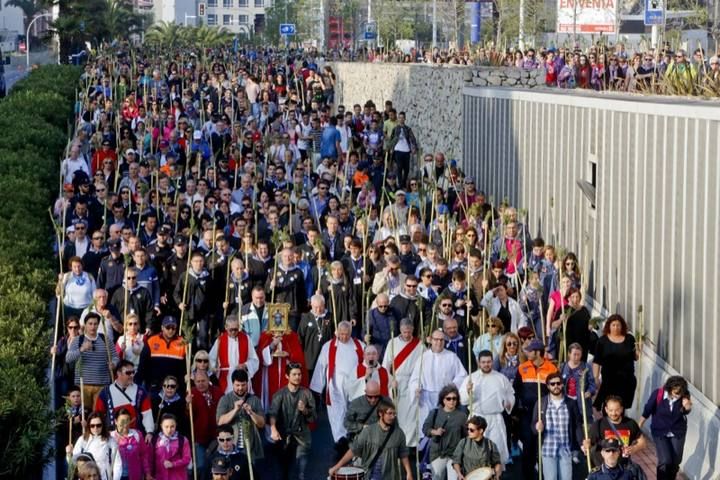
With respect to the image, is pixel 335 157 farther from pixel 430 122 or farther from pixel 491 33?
pixel 491 33

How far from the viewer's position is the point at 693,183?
15.4 meters

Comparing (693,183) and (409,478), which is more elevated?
(693,183)

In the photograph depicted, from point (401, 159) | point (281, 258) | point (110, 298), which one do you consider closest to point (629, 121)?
point (281, 258)

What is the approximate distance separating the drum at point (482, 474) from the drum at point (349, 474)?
0.80 m

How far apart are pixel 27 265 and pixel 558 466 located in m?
6.93

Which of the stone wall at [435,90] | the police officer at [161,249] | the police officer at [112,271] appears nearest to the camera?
the police officer at [112,271]

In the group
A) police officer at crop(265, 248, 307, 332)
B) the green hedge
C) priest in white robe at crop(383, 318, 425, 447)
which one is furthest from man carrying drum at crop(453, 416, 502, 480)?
police officer at crop(265, 248, 307, 332)

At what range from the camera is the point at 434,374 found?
47.7 ft

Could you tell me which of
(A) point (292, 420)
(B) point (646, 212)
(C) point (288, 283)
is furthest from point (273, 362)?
(B) point (646, 212)

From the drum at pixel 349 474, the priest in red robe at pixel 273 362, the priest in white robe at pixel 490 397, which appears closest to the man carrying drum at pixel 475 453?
the drum at pixel 349 474

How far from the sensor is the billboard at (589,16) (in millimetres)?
61375

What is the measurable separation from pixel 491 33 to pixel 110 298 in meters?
59.9

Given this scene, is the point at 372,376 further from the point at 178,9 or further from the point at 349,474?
the point at 178,9

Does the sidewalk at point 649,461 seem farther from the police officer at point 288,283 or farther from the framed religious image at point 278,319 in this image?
the police officer at point 288,283
